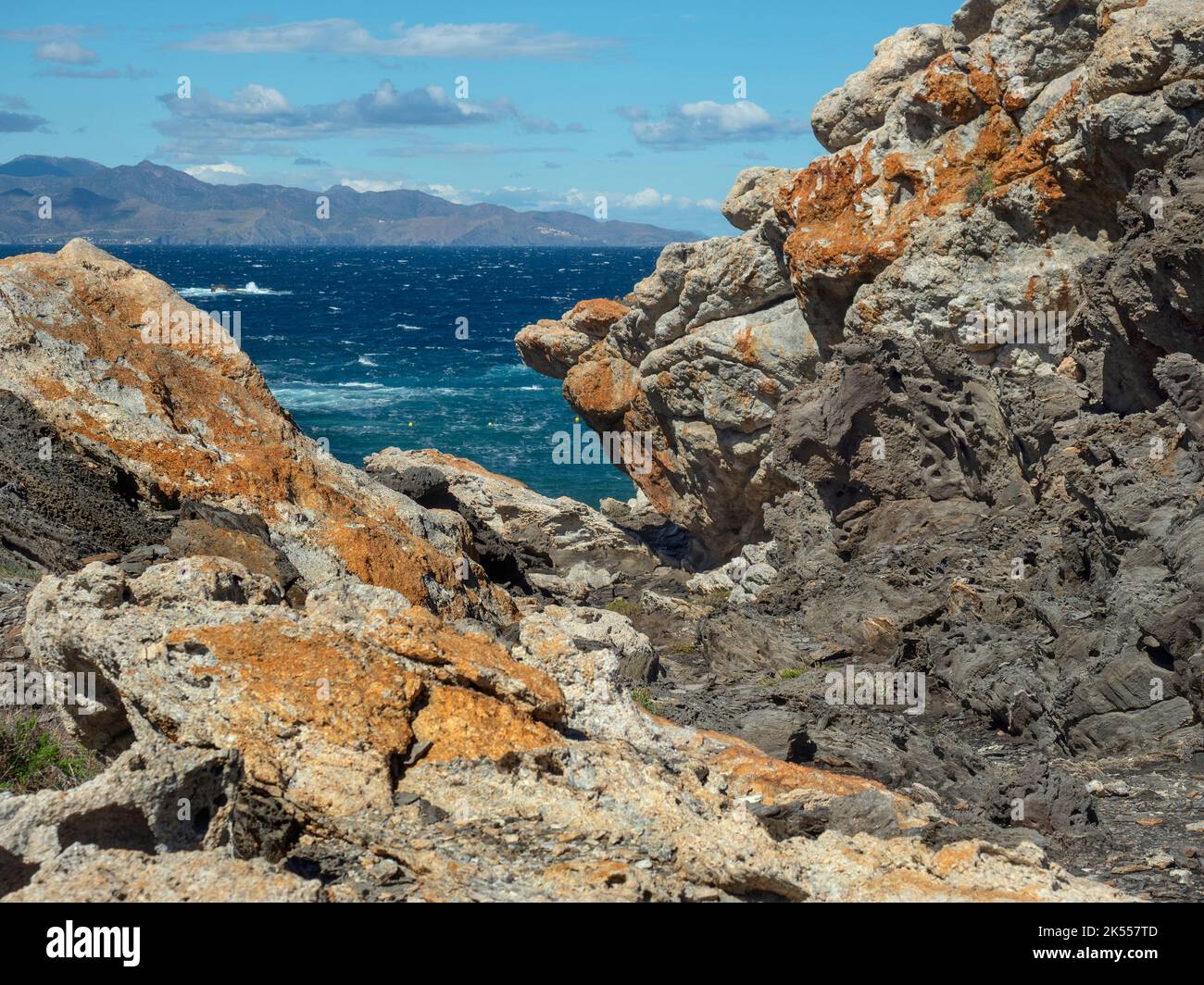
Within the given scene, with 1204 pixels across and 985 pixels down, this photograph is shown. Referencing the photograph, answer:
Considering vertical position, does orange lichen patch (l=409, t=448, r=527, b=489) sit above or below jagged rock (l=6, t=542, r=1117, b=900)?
below

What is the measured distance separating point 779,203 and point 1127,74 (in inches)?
340

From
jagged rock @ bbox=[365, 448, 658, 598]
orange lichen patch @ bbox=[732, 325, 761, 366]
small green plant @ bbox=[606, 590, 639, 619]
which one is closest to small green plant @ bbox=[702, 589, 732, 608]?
small green plant @ bbox=[606, 590, 639, 619]

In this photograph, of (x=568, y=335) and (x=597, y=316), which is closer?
(x=597, y=316)

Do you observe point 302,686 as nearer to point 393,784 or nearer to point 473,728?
point 393,784

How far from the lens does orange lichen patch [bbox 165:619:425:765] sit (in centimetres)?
744

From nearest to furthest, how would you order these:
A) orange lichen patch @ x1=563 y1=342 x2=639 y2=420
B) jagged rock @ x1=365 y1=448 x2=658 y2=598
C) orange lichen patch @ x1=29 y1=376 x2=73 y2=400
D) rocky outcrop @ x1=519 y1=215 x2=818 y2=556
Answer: orange lichen patch @ x1=29 y1=376 x2=73 y2=400 → rocky outcrop @ x1=519 y1=215 x2=818 y2=556 → orange lichen patch @ x1=563 y1=342 x2=639 y2=420 → jagged rock @ x1=365 y1=448 x2=658 y2=598

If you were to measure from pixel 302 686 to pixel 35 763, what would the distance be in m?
2.70

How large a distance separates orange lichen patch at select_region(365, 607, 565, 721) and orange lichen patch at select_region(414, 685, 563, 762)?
12 cm

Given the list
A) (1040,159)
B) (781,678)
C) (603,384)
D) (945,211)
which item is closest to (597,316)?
(603,384)

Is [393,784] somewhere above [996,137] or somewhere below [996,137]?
below

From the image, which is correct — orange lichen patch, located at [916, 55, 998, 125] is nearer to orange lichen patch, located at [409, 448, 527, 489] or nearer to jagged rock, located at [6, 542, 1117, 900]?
jagged rock, located at [6, 542, 1117, 900]

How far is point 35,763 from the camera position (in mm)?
8875

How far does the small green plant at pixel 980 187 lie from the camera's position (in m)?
22.5
